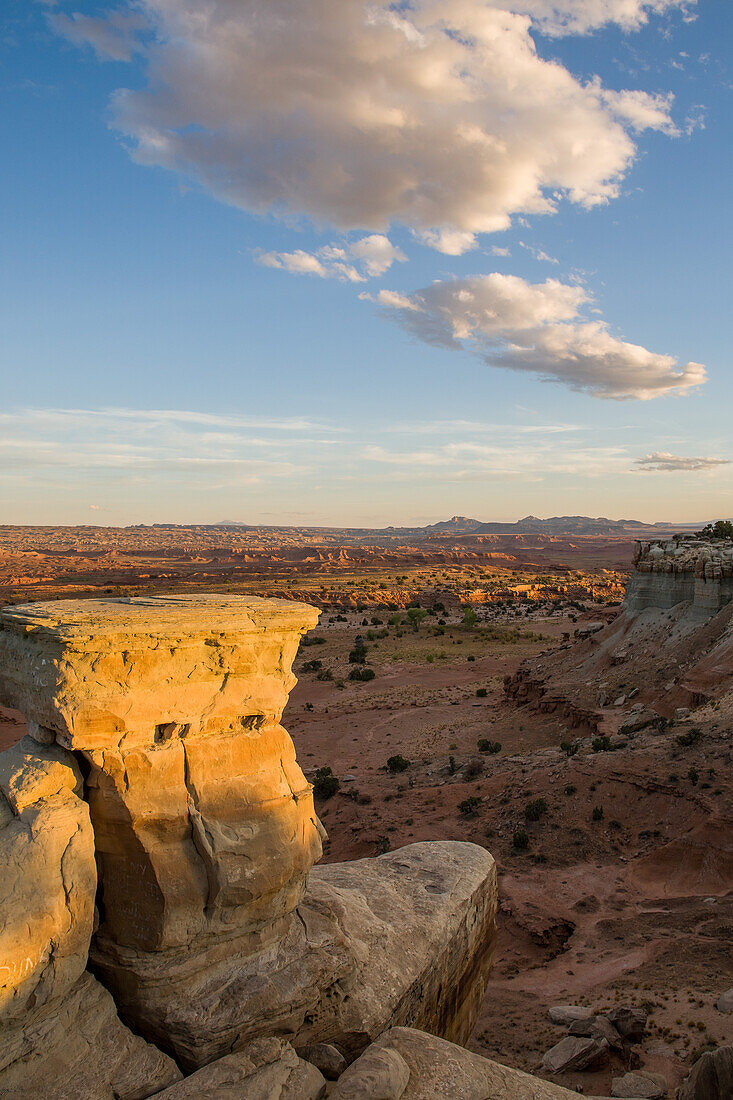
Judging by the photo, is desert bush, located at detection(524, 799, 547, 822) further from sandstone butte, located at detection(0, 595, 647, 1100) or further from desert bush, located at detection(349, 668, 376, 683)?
desert bush, located at detection(349, 668, 376, 683)

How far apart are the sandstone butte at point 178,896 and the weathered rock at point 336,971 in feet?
0.06

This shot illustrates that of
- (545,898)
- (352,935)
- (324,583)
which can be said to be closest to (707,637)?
(545,898)

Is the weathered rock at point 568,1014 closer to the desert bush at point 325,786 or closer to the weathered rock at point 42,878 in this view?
the weathered rock at point 42,878

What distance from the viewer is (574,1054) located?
6.90m

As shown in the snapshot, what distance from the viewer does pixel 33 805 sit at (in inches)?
203

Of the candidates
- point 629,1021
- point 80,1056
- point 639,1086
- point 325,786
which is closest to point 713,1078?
point 639,1086

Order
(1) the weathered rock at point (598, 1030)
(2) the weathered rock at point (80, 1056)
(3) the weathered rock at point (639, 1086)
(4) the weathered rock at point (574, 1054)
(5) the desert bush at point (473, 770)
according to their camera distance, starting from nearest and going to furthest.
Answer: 1. (2) the weathered rock at point (80, 1056)
2. (3) the weathered rock at point (639, 1086)
3. (4) the weathered rock at point (574, 1054)
4. (1) the weathered rock at point (598, 1030)
5. (5) the desert bush at point (473, 770)

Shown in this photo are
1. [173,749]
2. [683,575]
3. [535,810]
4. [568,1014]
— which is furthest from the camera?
[683,575]

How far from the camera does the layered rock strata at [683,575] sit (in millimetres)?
21062

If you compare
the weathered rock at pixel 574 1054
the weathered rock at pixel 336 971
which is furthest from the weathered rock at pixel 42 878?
the weathered rock at pixel 574 1054

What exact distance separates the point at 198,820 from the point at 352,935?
7.50ft

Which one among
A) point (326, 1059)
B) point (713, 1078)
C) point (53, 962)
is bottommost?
point (713, 1078)

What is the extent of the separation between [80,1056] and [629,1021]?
244 inches

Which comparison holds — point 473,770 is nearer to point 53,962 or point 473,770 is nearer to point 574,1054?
point 574,1054
